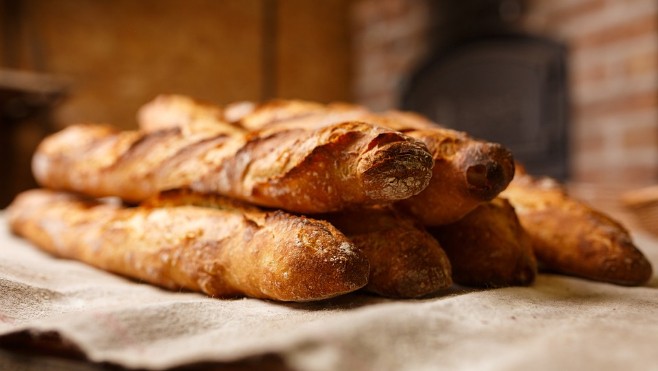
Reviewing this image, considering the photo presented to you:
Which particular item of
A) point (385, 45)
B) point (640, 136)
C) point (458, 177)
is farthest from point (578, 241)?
point (385, 45)

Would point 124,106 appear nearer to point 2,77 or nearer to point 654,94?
point 2,77

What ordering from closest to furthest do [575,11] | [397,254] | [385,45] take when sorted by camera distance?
[397,254] → [575,11] → [385,45]

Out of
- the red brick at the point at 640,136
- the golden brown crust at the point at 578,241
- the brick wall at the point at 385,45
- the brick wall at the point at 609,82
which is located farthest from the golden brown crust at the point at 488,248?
the brick wall at the point at 385,45

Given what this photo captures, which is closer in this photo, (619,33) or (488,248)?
(488,248)

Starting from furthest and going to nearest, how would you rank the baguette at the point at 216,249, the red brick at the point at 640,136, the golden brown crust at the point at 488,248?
the red brick at the point at 640,136
the golden brown crust at the point at 488,248
the baguette at the point at 216,249

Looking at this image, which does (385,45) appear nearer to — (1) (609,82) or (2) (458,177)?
(1) (609,82)

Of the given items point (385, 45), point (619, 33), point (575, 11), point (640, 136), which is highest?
point (575, 11)

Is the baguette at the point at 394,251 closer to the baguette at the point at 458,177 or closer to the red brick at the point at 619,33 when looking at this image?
the baguette at the point at 458,177
